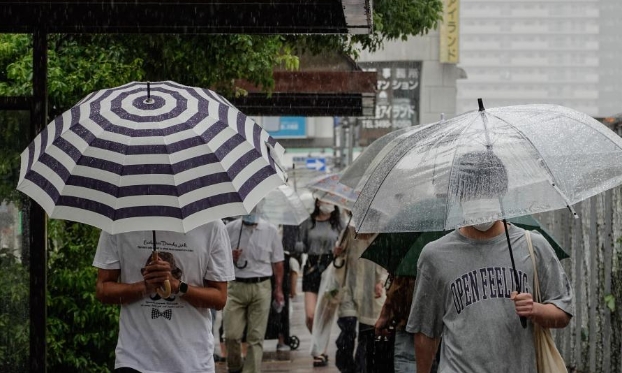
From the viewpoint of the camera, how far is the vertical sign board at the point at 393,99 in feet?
120

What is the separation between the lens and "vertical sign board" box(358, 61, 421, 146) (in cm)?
3669

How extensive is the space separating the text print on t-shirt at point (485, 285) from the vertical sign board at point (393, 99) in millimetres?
31279

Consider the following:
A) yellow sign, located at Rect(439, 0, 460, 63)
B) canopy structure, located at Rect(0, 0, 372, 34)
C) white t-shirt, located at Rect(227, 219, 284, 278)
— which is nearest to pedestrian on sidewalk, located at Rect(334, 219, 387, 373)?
white t-shirt, located at Rect(227, 219, 284, 278)

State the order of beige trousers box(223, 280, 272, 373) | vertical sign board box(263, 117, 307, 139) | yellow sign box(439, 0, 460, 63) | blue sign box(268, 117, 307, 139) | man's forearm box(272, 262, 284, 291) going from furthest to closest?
1. blue sign box(268, 117, 307, 139)
2. vertical sign board box(263, 117, 307, 139)
3. yellow sign box(439, 0, 460, 63)
4. man's forearm box(272, 262, 284, 291)
5. beige trousers box(223, 280, 272, 373)

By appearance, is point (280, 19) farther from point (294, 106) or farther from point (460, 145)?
point (294, 106)

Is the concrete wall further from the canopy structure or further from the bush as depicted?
the canopy structure

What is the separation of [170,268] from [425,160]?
49.9 inches

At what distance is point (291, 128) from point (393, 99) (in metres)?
7.68

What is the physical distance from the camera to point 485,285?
454 cm

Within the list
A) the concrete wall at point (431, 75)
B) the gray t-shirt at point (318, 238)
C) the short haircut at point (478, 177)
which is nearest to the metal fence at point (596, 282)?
the gray t-shirt at point (318, 238)

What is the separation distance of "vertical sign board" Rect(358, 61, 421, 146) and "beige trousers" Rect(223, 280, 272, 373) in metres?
24.9

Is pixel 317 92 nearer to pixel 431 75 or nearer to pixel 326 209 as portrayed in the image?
pixel 326 209

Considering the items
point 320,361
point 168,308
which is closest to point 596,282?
point 320,361

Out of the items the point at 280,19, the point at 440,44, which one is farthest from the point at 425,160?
the point at 440,44
